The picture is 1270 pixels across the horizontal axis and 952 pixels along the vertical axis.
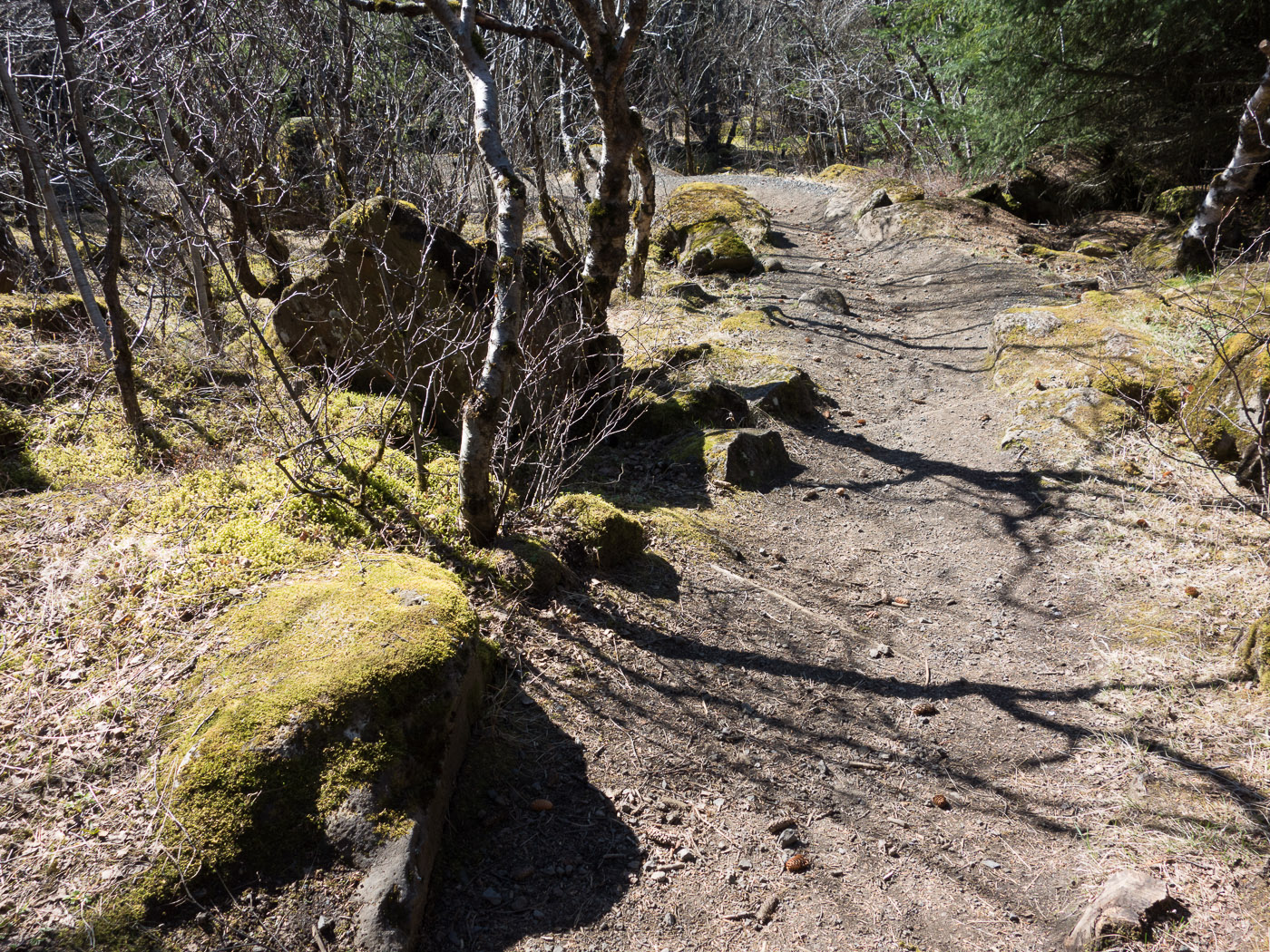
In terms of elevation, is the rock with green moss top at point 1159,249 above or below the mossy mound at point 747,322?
above

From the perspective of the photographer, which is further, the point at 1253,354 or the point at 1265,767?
the point at 1253,354

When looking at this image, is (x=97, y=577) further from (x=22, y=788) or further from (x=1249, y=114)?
(x=1249, y=114)

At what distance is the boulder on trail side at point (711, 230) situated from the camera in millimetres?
12469

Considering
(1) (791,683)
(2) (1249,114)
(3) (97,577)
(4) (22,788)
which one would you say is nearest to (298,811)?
(4) (22,788)

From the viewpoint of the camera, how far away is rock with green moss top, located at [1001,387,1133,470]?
20.7 feet

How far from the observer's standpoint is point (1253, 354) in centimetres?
561

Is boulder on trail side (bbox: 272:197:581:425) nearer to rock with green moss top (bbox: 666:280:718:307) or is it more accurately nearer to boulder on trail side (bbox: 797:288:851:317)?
rock with green moss top (bbox: 666:280:718:307)

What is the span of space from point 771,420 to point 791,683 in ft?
12.0

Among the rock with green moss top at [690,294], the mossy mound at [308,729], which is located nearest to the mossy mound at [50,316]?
the mossy mound at [308,729]

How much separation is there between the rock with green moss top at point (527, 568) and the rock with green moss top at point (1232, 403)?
474 centimetres

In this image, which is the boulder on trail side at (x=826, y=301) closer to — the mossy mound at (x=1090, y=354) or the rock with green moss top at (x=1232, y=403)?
the mossy mound at (x=1090, y=354)

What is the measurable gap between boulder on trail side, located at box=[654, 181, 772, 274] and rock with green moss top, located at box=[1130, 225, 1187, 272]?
5641 millimetres

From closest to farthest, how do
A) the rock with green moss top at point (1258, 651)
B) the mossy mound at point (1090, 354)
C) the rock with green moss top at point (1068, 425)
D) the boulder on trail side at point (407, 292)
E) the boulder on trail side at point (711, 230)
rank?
the rock with green moss top at point (1258, 651)
the boulder on trail side at point (407, 292)
the rock with green moss top at point (1068, 425)
the mossy mound at point (1090, 354)
the boulder on trail side at point (711, 230)

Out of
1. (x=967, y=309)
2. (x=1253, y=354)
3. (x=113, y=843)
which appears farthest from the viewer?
(x=967, y=309)
